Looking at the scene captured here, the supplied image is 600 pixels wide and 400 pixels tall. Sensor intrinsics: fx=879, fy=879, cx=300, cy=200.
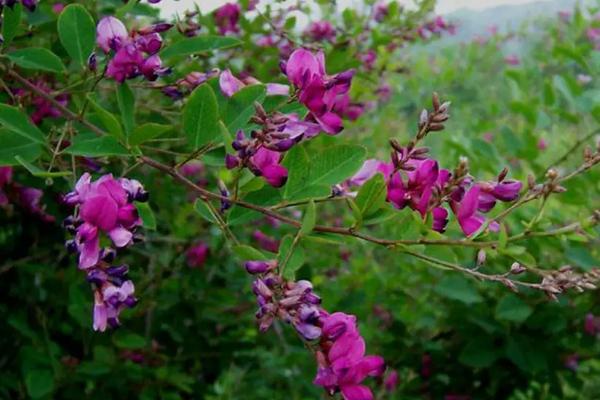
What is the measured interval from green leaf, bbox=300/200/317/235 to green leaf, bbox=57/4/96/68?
0.35 metres

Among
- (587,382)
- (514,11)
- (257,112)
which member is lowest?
(514,11)

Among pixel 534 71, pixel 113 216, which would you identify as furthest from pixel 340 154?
pixel 534 71

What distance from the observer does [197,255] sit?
203cm

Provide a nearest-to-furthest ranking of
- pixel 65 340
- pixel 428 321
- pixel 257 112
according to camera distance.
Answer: pixel 257 112 < pixel 65 340 < pixel 428 321

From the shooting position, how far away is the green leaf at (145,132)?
83 cm

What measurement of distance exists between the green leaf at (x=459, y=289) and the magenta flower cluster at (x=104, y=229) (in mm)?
1130

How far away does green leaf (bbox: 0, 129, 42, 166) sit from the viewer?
0.93 metres

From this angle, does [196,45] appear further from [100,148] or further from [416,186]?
[416,186]

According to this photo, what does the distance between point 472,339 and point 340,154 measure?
49.5 inches

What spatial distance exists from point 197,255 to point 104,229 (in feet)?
3.97

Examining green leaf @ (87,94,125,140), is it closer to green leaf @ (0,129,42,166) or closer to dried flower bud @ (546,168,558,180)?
green leaf @ (0,129,42,166)

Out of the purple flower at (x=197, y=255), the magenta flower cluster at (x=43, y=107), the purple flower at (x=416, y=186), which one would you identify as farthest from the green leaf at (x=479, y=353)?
the purple flower at (x=416, y=186)

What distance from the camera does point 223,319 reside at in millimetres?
2055

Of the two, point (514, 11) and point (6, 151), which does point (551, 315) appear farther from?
point (514, 11)
